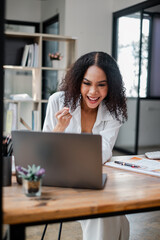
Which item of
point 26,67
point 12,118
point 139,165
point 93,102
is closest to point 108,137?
point 93,102

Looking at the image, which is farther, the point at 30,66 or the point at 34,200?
the point at 30,66

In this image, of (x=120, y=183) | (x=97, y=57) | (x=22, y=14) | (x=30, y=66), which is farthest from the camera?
(x=22, y=14)

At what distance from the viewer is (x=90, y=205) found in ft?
3.43

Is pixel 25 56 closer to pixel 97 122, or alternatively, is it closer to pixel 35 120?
pixel 35 120

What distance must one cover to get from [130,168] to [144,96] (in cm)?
399

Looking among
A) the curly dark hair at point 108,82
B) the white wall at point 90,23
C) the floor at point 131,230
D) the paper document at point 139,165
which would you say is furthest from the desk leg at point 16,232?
the white wall at point 90,23

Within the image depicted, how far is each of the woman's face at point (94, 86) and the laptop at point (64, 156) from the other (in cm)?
75

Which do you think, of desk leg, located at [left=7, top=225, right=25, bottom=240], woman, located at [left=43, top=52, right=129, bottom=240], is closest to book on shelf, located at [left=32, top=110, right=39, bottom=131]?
woman, located at [left=43, top=52, right=129, bottom=240]

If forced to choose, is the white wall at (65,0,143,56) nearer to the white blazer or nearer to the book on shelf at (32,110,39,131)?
the book on shelf at (32,110,39,131)

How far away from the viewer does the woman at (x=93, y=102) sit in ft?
5.91

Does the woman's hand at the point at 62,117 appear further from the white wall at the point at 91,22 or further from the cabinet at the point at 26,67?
the white wall at the point at 91,22

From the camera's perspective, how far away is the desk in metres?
0.97

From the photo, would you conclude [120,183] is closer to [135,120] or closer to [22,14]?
[135,120]

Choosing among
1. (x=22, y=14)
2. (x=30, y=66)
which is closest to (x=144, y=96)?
(x=30, y=66)
